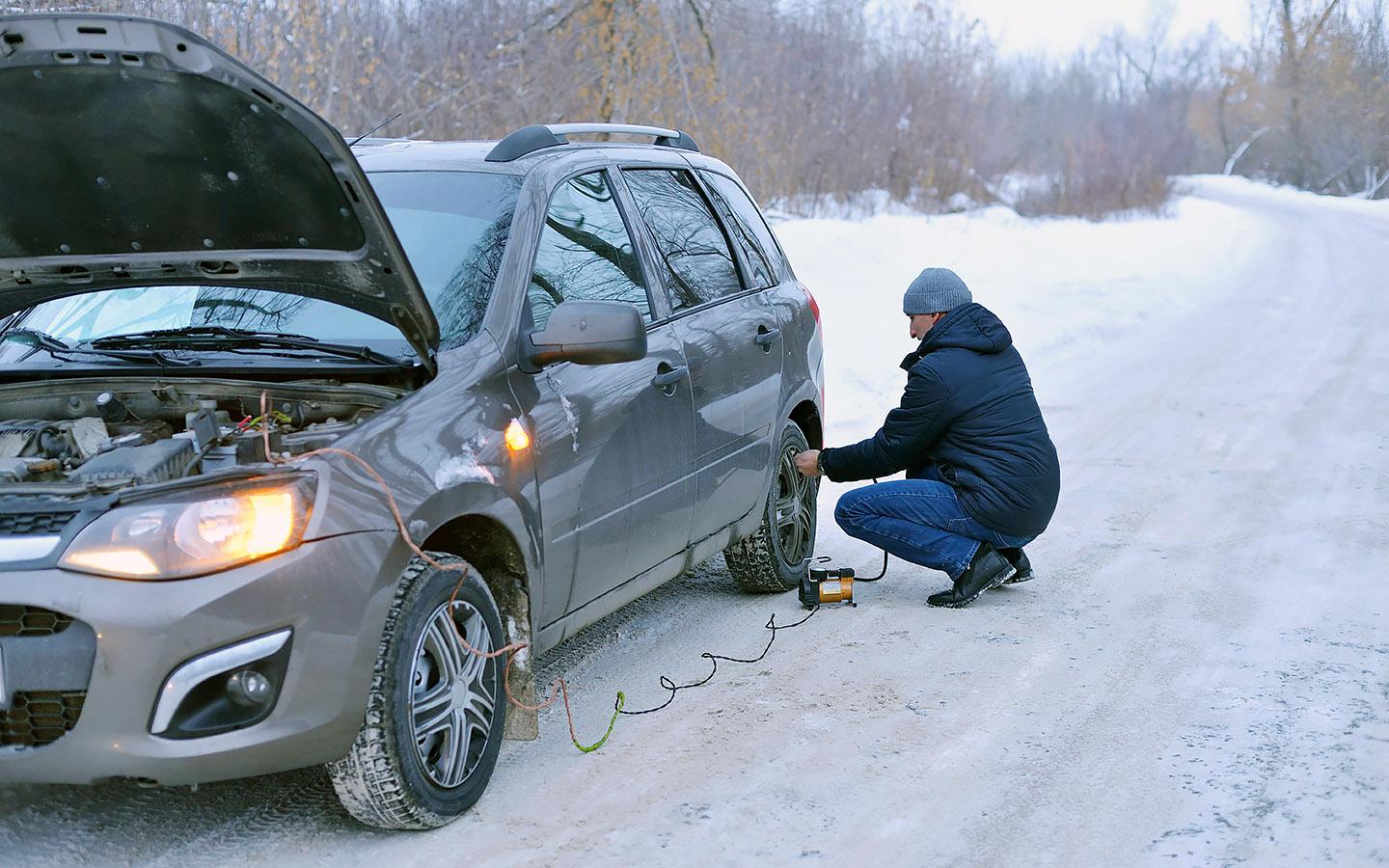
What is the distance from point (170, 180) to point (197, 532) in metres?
1.07

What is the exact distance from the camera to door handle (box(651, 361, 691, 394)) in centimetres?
494

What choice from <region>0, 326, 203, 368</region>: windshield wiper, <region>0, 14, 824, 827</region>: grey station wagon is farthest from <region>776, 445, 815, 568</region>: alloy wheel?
<region>0, 326, 203, 368</region>: windshield wiper

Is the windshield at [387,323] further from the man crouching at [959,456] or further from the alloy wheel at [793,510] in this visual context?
the man crouching at [959,456]

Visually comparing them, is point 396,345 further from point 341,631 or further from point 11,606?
point 11,606

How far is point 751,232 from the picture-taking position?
6.36 m

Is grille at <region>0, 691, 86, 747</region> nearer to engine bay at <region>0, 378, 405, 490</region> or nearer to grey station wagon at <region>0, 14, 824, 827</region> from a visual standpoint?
grey station wagon at <region>0, 14, 824, 827</region>

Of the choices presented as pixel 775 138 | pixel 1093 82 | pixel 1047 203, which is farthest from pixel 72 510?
pixel 1093 82

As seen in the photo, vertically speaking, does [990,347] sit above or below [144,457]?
below

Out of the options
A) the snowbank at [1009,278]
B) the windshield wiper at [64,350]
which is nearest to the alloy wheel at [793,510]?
the windshield wiper at [64,350]

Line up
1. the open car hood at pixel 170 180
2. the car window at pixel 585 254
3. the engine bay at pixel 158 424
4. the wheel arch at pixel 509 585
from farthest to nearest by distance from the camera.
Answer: the car window at pixel 585 254
the wheel arch at pixel 509 585
the engine bay at pixel 158 424
the open car hood at pixel 170 180

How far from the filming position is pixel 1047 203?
111 ft

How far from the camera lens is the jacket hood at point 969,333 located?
619 centimetres

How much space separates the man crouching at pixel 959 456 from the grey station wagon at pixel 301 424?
1.18 m

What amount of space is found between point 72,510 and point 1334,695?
4028 mm
